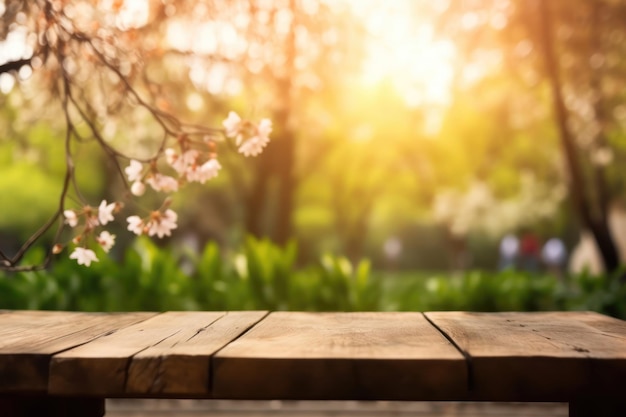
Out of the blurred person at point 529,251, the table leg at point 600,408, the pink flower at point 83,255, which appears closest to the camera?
the table leg at point 600,408

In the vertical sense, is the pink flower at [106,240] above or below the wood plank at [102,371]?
above

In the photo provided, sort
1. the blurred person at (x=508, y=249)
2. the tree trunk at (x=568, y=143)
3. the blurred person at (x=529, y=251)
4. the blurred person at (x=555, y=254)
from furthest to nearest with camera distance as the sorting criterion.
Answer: the blurred person at (x=508, y=249) < the blurred person at (x=529, y=251) < the blurred person at (x=555, y=254) < the tree trunk at (x=568, y=143)

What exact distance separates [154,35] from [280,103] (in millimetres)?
1764

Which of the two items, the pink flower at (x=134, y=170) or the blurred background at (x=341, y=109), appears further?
the blurred background at (x=341, y=109)

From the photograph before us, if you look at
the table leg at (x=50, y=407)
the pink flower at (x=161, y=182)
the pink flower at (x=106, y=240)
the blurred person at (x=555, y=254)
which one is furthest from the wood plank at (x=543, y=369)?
the blurred person at (x=555, y=254)

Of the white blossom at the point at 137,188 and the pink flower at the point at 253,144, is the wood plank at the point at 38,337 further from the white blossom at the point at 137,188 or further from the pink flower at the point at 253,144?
the pink flower at the point at 253,144

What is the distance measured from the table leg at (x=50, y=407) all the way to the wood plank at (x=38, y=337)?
195mm

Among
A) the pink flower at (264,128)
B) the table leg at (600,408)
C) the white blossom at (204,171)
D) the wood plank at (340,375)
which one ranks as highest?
the pink flower at (264,128)

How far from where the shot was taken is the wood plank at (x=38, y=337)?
5.61 feet

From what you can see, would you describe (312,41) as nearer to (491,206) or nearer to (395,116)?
(395,116)

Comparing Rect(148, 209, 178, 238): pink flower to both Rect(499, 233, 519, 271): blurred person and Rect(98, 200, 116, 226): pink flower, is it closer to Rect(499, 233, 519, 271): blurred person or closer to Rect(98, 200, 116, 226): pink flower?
Rect(98, 200, 116, 226): pink flower

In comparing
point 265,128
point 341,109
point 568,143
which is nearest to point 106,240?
point 265,128

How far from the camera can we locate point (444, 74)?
10312mm

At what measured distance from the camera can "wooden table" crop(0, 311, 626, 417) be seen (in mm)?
1617
